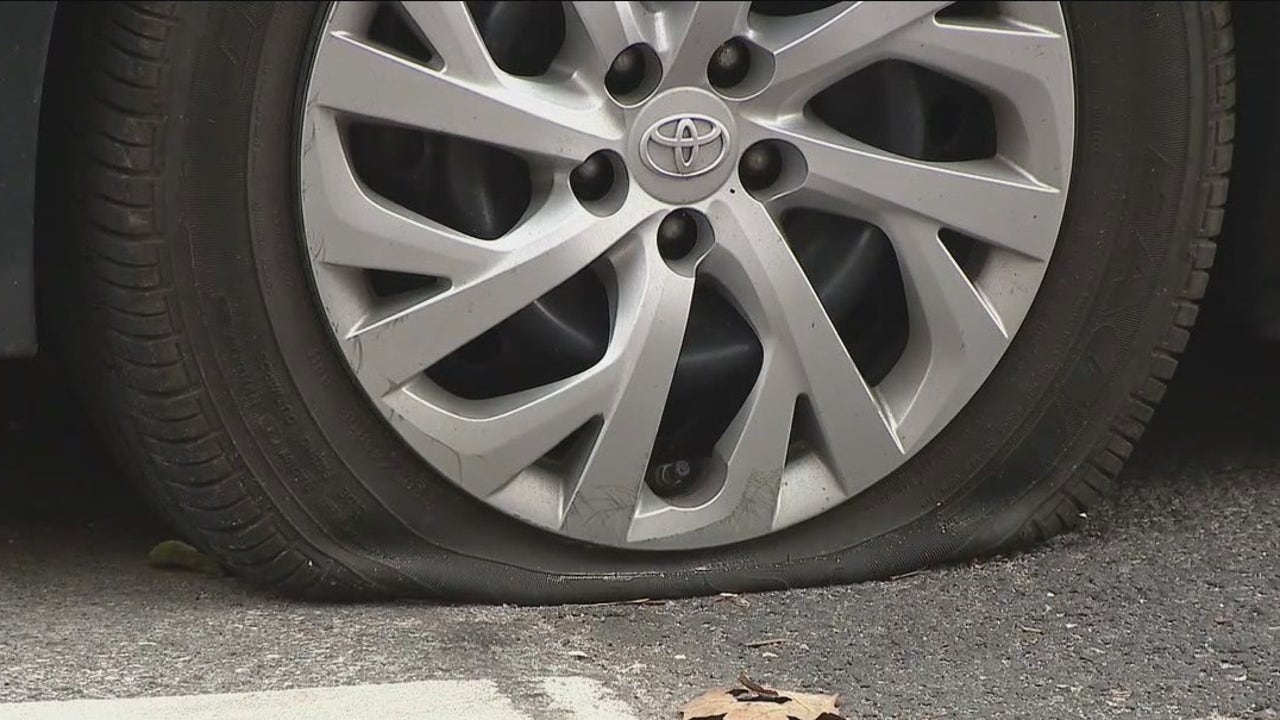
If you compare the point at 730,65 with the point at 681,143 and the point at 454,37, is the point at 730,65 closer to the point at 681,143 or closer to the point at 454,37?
the point at 681,143

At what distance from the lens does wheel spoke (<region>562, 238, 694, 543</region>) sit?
224 cm

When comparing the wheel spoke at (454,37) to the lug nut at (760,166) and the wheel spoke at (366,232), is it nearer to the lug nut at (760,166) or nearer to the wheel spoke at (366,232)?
the wheel spoke at (366,232)

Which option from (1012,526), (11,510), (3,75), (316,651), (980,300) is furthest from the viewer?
(11,510)

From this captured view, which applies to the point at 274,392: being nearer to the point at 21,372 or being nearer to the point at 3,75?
the point at 3,75

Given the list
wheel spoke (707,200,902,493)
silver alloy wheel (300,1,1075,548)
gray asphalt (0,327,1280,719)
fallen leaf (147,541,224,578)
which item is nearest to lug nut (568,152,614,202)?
silver alloy wheel (300,1,1075,548)

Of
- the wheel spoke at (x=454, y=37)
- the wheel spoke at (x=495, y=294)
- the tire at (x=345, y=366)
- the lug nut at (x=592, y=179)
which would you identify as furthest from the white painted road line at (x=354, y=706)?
the wheel spoke at (x=454, y=37)

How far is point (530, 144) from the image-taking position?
7.06 feet

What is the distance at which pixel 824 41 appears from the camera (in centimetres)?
221

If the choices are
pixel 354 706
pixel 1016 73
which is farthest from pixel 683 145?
pixel 354 706

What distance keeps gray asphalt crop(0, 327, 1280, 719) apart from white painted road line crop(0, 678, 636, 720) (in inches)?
1.3

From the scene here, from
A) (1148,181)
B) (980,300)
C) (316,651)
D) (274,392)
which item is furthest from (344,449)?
(1148,181)

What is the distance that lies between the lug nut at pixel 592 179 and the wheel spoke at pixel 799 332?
0.44 ft

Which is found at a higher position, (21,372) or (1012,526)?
(21,372)

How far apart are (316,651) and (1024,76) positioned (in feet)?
3.66
